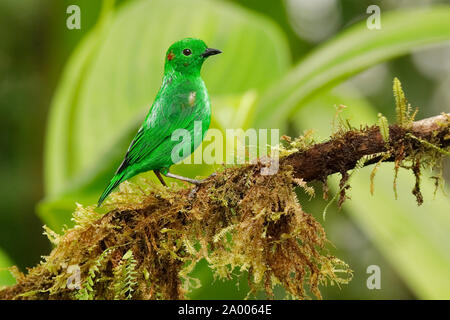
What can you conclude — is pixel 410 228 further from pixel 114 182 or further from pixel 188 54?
pixel 114 182

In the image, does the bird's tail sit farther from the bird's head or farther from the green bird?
the bird's head

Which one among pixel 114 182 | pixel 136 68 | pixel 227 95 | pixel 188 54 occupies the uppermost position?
pixel 136 68

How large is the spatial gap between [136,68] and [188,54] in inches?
34.7

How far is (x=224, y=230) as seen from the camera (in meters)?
1.40

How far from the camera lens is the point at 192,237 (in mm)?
1486

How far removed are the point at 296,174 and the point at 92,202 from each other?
2.14ft

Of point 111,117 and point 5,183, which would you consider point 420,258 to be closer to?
point 111,117

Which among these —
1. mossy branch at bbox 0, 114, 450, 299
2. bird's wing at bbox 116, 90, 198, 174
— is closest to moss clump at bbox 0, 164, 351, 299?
mossy branch at bbox 0, 114, 450, 299

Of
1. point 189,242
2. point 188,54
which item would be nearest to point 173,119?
point 188,54

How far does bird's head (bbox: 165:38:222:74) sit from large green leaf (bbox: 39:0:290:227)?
0.70 m

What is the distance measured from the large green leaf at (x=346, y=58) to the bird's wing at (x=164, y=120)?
60cm

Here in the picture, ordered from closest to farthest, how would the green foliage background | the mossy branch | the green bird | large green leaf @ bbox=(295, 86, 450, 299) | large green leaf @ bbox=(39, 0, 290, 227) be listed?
1. the mossy branch
2. the green bird
3. the green foliage background
4. large green leaf @ bbox=(295, 86, 450, 299)
5. large green leaf @ bbox=(39, 0, 290, 227)

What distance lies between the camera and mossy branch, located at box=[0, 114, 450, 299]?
1.33 meters
